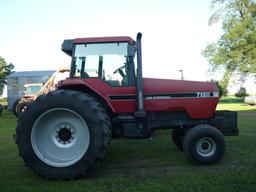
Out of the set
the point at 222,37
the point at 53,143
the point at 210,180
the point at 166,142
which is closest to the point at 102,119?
the point at 53,143

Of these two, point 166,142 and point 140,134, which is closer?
point 140,134

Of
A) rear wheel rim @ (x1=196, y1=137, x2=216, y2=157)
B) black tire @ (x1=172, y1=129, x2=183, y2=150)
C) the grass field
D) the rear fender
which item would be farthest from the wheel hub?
black tire @ (x1=172, y1=129, x2=183, y2=150)

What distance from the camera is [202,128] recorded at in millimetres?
6887

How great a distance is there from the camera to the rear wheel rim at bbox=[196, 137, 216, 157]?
687cm

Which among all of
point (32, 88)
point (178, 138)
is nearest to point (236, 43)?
point (32, 88)

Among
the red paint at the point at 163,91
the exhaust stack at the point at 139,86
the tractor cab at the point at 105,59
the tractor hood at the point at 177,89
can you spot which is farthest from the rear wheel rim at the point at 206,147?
the tractor cab at the point at 105,59

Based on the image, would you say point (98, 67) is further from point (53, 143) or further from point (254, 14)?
point (254, 14)

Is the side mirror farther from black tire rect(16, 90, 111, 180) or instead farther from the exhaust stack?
black tire rect(16, 90, 111, 180)

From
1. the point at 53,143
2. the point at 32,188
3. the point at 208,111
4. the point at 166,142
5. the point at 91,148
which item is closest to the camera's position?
the point at 32,188

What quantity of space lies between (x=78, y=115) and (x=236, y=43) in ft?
105

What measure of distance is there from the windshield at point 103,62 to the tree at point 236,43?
2945cm

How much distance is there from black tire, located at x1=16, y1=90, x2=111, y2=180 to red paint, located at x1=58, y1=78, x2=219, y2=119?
66 centimetres

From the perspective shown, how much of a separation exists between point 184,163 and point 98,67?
2.45 metres

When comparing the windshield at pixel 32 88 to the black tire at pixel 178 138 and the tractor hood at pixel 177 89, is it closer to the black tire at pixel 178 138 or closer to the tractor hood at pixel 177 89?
the black tire at pixel 178 138
